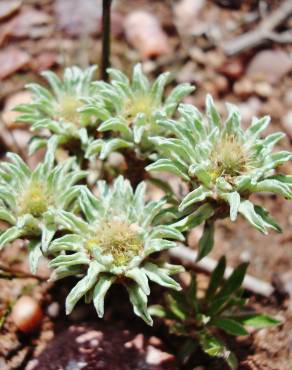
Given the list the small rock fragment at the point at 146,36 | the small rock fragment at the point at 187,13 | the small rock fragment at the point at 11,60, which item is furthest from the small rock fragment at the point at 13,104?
the small rock fragment at the point at 187,13

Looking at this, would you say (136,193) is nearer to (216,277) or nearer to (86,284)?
(86,284)

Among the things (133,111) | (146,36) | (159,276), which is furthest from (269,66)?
(159,276)

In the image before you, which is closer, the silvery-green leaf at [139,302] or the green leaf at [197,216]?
the silvery-green leaf at [139,302]

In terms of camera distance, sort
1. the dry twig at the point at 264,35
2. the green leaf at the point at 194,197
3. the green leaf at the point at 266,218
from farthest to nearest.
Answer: the dry twig at the point at 264,35 < the green leaf at the point at 266,218 < the green leaf at the point at 194,197

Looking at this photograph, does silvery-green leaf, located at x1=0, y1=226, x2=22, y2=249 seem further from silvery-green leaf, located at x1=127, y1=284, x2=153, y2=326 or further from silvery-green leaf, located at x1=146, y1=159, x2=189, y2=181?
silvery-green leaf, located at x1=146, y1=159, x2=189, y2=181

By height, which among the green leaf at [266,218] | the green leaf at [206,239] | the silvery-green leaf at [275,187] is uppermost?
the silvery-green leaf at [275,187]

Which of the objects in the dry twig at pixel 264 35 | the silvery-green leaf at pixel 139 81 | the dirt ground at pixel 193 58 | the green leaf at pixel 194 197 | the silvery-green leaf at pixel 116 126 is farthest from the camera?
the dry twig at pixel 264 35

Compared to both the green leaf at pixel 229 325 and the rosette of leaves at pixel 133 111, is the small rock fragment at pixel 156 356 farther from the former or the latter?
the rosette of leaves at pixel 133 111

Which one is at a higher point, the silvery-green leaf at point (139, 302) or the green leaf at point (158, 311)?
the silvery-green leaf at point (139, 302)
